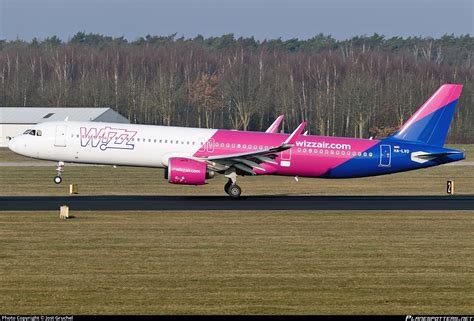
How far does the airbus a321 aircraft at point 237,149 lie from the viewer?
43.1 m

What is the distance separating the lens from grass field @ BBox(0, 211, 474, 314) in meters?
19.1

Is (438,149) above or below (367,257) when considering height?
above

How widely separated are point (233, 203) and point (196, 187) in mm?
11409

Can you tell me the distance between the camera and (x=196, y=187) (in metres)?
51.7

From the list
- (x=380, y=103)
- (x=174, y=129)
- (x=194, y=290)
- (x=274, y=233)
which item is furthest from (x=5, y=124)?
(x=194, y=290)

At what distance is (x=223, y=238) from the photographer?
94.4 feet

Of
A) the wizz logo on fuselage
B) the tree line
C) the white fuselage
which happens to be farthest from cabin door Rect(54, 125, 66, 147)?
the tree line

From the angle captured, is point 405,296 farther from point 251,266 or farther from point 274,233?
point 274,233

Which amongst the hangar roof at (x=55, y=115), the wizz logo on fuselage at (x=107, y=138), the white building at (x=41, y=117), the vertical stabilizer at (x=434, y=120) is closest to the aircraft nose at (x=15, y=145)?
the wizz logo on fuselage at (x=107, y=138)

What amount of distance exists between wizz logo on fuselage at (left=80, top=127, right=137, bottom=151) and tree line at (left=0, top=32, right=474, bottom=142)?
78.4 m

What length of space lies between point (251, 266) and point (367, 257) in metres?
3.46

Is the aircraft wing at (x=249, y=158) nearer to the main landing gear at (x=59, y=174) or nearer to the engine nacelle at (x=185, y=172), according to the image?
the engine nacelle at (x=185, y=172)

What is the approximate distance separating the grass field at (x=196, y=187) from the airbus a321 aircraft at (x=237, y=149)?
3625mm

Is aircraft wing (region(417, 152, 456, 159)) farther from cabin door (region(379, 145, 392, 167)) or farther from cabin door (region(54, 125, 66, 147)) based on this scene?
cabin door (region(54, 125, 66, 147))
